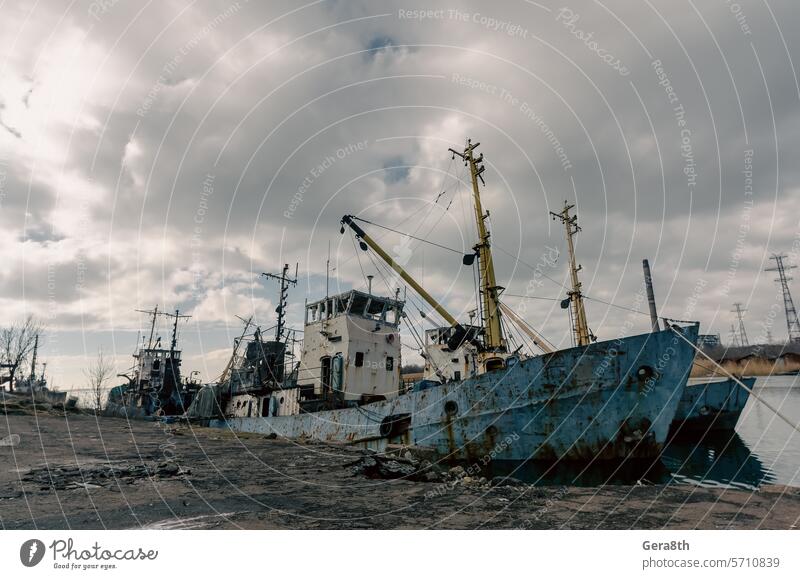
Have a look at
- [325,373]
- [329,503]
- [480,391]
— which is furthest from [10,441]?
[480,391]

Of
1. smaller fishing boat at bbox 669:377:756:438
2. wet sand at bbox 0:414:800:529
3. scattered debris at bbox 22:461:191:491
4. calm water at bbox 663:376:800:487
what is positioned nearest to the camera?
wet sand at bbox 0:414:800:529

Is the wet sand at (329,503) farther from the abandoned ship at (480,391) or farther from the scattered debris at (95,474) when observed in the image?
the abandoned ship at (480,391)

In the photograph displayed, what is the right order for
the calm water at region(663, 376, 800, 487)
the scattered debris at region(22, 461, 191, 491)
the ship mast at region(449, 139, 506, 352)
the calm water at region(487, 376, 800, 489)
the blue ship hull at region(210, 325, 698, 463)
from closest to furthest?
the scattered debris at region(22, 461, 191, 491) → the calm water at region(487, 376, 800, 489) → the blue ship hull at region(210, 325, 698, 463) → the calm water at region(663, 376, 800, 487) → the ship mast at region(449, 139, 506, 352)

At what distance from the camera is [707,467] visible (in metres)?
11.9

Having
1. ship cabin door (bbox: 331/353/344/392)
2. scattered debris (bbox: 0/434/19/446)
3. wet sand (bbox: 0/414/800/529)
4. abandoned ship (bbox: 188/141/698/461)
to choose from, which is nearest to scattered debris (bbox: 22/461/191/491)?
wet sand (bbox: 0/414/800/529)

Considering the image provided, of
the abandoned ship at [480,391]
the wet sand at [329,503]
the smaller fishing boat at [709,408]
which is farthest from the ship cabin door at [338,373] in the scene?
the smaller fishing boat at [709,408]

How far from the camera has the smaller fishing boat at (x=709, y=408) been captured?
18.8 meters

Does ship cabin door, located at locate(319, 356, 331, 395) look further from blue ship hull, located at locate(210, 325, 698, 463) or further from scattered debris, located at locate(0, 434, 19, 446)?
scattered debris, located at locate(0, 434, 19, 446)

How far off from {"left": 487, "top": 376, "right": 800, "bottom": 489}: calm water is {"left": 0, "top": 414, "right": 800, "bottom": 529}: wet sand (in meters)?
3.26

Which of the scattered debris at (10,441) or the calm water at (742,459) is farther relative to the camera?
the calm water at (742,459)

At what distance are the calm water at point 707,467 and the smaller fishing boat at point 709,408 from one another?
2.34 feet

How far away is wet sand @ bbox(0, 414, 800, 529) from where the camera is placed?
3289mm

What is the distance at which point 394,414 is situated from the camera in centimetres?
1209
